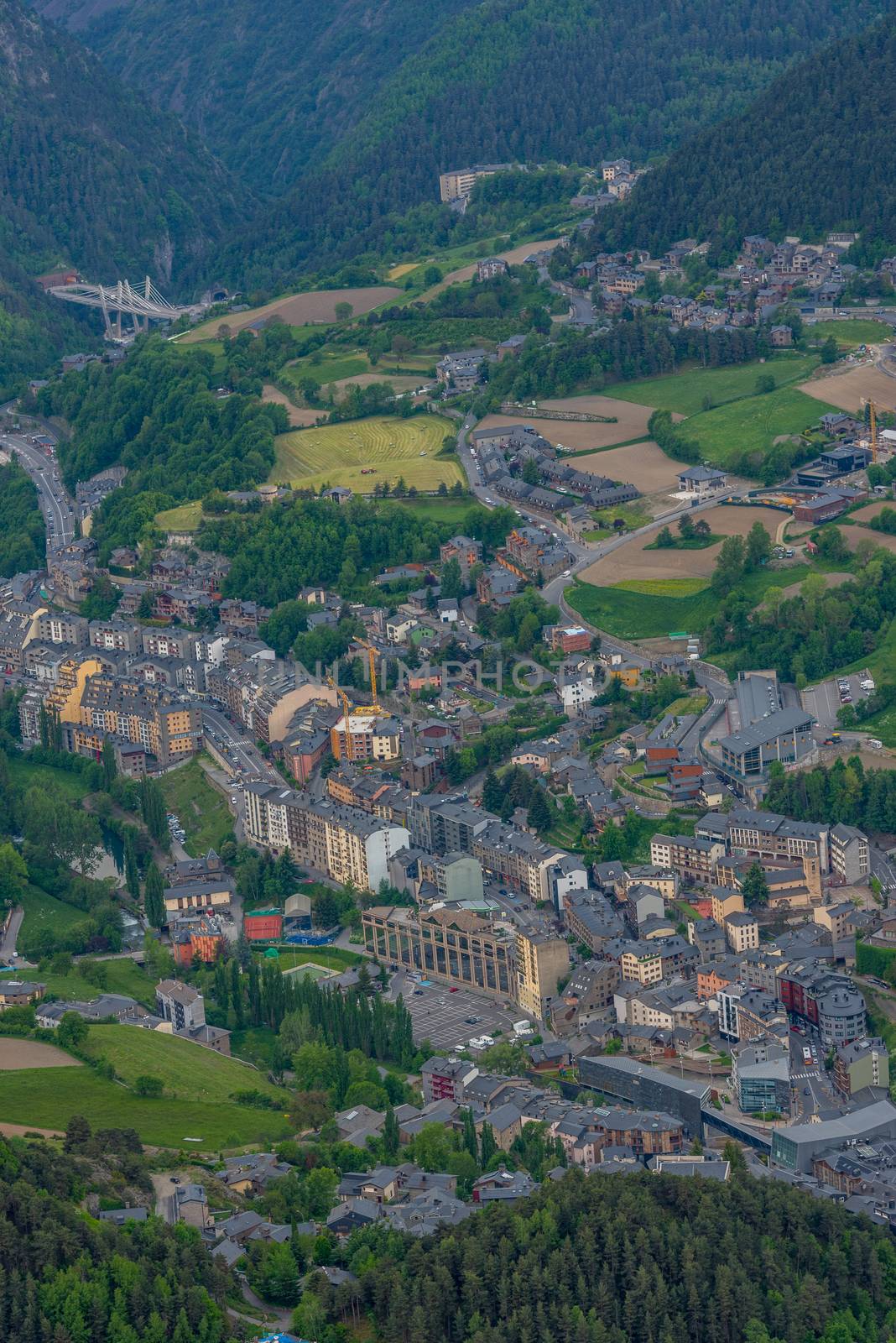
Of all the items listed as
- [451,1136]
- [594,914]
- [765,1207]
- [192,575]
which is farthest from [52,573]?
[765,1207]

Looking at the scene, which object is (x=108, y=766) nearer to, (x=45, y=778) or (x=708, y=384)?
(x=45, y=778)

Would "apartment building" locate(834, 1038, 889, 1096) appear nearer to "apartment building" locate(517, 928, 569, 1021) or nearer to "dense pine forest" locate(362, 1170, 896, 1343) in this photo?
"dense pine forest" locate(362, 1170, 896, 1343)

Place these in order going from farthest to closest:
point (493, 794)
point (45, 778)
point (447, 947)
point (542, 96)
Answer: point (542, 96)
point (45, 778)
point (493, 794)
point (447, 947)

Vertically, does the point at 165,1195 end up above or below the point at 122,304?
above

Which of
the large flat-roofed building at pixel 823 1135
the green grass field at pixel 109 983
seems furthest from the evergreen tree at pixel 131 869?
the large flat-roofed building at pixel 823 1135

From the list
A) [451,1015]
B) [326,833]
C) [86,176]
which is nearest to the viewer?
[451,1015]

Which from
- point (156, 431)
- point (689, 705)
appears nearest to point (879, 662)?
point (689, 705)
